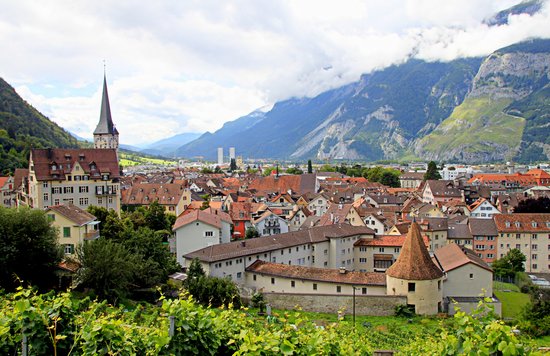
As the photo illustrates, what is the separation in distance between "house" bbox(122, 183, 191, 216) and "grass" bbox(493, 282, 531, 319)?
4506 cm

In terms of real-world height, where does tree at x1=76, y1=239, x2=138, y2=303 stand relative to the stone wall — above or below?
above

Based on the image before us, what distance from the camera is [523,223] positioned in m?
62.9

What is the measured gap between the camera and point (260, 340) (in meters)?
8.96

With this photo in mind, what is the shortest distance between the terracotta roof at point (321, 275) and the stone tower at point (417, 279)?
1.48 meters

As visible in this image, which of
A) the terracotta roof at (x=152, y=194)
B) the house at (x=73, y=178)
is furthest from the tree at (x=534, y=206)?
the house at (x=73, y=178)

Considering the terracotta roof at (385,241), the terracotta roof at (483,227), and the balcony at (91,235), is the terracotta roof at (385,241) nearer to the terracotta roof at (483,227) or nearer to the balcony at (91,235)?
the terracotta roof at (483,227)

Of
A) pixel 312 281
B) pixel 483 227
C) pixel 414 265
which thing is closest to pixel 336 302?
pixel 312 281

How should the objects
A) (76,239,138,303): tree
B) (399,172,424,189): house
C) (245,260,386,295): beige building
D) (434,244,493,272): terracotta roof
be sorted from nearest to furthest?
(76,239,138,303): tree → (245,260,386,295): beige building → (434,244,493,272): terracotta roof → (399,172,424,189): house

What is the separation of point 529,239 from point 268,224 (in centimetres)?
3376

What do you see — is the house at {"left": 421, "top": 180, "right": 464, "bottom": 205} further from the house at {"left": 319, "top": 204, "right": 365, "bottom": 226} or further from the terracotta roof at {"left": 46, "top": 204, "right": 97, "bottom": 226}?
the terracotta roof at {"left": 46, "top": 204, "right": 97, "bottom": 226}

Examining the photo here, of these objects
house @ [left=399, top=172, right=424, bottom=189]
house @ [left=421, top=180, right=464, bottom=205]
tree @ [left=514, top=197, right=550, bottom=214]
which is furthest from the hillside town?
house @ [left=399, top=172, right=424, bottom=189]

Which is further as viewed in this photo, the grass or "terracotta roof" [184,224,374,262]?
"terracotta roof" [184,224,374,262]

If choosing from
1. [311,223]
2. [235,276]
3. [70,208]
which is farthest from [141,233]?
[311,223]

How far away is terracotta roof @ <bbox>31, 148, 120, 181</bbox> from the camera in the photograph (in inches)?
2063
